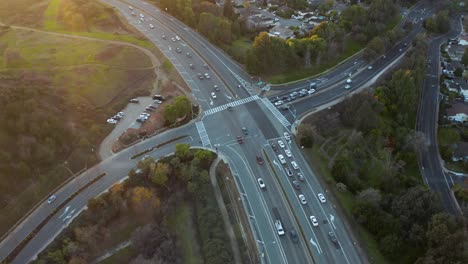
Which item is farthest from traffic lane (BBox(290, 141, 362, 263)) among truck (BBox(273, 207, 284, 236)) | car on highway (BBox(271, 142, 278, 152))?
truck (BBox(273, 207, 284, 236))

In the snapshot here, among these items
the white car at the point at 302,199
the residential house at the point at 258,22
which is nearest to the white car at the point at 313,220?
the white car at the point at 302,199

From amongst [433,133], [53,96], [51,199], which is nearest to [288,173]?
[51,199]

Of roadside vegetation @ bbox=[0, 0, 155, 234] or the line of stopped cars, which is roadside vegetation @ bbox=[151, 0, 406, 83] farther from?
the line of stopped cars

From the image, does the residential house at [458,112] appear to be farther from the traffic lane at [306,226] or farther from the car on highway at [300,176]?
the traffic lane at [306,226]

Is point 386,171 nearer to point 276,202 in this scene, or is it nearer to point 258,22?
point 276,202

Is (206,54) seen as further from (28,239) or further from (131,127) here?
(28,239)

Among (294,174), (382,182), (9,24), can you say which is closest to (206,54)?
(294,174)
